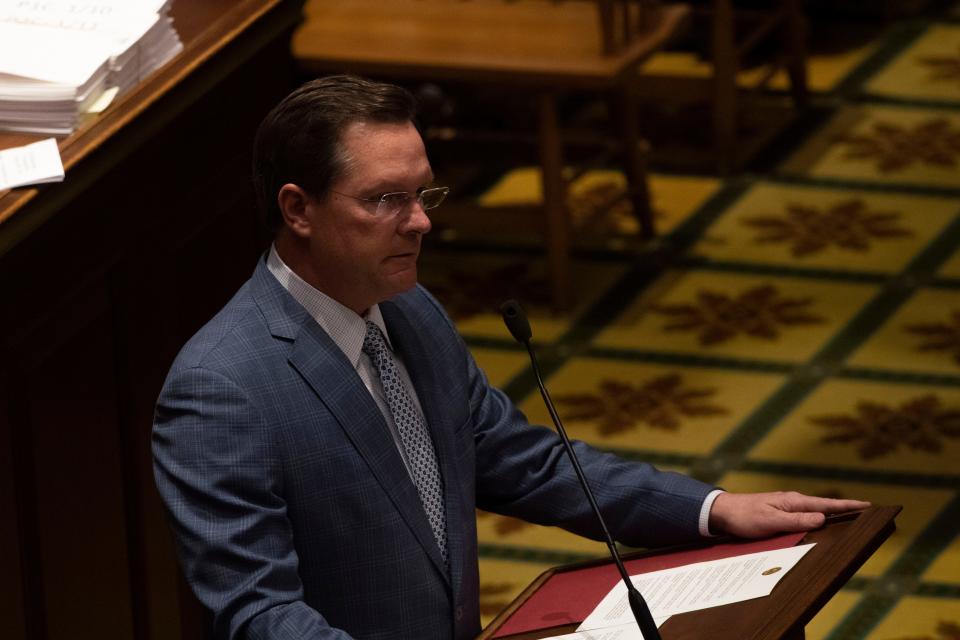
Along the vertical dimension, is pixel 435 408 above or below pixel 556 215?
above

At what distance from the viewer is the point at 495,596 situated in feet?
14.2

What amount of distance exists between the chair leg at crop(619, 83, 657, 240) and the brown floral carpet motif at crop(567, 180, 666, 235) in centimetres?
5

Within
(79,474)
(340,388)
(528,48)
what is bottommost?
(528,48)

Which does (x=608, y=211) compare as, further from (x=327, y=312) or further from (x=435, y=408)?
(x=327, y=312)

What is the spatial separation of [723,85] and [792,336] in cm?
136

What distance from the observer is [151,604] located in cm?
307

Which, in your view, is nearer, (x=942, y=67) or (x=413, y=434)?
(x=413, y=434)

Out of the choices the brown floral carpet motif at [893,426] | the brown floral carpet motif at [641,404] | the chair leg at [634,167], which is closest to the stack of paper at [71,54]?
the brown floral carpet motif at [641,404]

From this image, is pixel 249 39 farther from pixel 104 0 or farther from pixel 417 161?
pixel 417 161

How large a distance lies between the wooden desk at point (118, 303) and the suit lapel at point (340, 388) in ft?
1.30

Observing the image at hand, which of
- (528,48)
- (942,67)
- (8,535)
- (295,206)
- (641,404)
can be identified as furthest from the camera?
(942,67)

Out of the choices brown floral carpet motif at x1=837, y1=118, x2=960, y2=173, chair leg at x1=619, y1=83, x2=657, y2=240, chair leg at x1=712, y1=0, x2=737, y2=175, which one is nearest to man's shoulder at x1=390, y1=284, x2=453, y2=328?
chair leg at x1=619, y1=83, x2=657, y2=240

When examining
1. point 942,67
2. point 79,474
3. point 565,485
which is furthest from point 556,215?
point 565,485

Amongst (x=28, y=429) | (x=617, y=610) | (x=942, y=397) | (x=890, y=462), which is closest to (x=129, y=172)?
(x=28, y=429)
